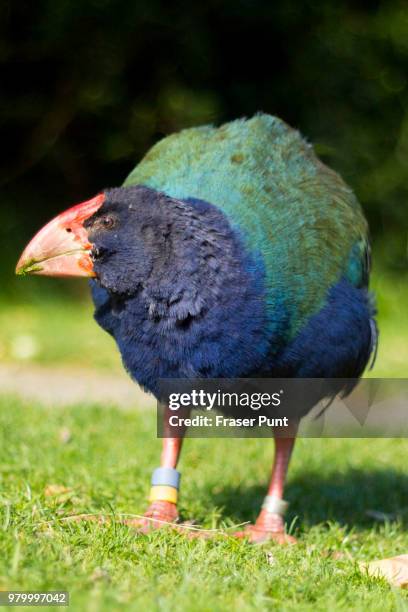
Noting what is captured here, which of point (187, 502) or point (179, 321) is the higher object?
point (179, 321)

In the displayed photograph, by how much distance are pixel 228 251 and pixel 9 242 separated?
6.55 metres

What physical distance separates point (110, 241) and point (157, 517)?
89 cm

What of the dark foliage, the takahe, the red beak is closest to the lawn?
the takahe

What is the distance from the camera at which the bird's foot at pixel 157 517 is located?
2.64m

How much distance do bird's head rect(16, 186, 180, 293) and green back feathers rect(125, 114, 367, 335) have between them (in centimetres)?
26

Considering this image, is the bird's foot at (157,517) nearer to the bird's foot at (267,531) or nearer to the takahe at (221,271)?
the takahe at (221,271)

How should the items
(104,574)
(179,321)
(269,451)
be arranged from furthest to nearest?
1. (269,451)
2. (179,321)
3. (104,574)

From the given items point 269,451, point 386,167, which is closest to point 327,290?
point 269,451

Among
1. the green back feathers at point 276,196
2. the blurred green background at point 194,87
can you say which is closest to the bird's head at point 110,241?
the green back feathers at point 276,196

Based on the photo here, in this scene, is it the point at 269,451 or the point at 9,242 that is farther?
the point at 9,242

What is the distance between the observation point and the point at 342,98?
855 centimetres

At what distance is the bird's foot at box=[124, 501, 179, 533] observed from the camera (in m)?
2.64

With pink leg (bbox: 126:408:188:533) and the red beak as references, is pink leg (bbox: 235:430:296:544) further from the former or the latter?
the red beak

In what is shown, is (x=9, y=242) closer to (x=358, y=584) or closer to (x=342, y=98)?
(x=342, y=98)
